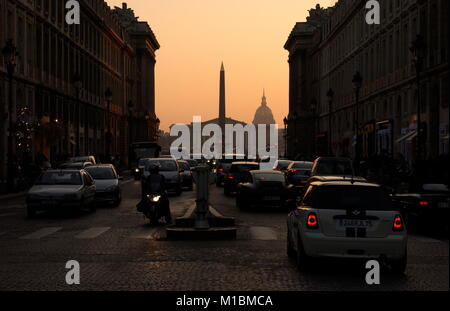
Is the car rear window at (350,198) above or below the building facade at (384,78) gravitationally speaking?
below

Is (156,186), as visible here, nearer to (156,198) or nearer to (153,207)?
(156,198)

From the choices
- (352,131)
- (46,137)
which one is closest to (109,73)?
(352,131)

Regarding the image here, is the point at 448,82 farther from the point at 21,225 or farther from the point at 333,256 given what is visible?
the point at 333,256

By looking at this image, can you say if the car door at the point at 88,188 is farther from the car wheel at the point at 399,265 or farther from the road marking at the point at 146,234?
the car wheel at the point at 399,265

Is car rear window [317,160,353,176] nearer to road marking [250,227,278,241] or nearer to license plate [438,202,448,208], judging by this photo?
road marking [250,227,278,241]

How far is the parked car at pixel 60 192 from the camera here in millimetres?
25859

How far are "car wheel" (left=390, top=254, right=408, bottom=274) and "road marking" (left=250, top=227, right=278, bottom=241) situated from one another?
6.14 meters

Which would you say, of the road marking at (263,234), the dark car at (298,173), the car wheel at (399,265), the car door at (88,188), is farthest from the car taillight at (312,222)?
the dark car at (298,173)

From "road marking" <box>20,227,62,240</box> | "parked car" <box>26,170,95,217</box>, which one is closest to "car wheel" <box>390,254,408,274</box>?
"road marking" <box>20,227,62,240</box>

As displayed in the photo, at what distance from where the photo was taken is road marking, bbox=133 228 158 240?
19.7m

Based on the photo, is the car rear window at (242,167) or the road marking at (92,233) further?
the car rear window at (242,167)

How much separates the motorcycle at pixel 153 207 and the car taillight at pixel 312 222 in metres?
10.5

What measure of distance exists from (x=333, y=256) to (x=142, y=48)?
130 metres

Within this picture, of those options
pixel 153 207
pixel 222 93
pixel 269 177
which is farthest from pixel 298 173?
pixel 222 93
